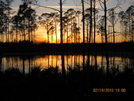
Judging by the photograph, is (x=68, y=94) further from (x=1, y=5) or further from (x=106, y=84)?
(x=1, y=5)

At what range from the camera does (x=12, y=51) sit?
41.7 metres

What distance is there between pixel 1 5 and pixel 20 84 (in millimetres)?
14945

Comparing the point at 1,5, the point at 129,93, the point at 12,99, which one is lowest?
the point at 12,99

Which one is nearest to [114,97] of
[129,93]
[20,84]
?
[129,93]
